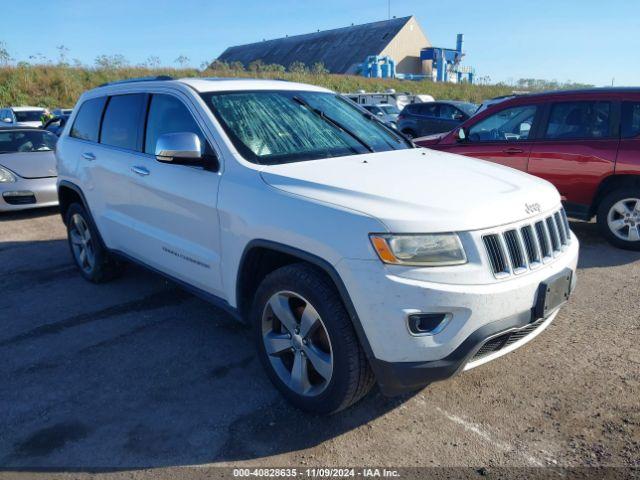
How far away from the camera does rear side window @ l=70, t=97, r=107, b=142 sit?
4.96 m

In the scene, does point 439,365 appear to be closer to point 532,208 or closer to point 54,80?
point 532,208

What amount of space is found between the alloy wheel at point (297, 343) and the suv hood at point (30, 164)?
677 cm

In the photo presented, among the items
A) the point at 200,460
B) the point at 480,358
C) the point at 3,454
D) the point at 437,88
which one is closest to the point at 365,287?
the point at 480,358

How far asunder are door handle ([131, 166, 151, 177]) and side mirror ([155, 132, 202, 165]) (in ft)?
2.15

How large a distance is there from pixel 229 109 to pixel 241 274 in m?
1.18

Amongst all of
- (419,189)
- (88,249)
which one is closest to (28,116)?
(88,249)

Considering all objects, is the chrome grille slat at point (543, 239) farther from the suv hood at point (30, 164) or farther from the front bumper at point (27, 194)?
the suv hood at point (30, 164)

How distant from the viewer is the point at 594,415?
2.96 metres

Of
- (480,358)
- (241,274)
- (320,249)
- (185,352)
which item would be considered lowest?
(185,352)

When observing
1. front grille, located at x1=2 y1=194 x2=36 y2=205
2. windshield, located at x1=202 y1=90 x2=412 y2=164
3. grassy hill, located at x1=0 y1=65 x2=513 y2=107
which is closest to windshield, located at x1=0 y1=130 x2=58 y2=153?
front grille, located at x1=2 y1=194 x2=36 y2=205

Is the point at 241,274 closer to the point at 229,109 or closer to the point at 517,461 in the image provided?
the point at 229,109

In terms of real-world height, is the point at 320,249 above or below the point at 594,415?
above

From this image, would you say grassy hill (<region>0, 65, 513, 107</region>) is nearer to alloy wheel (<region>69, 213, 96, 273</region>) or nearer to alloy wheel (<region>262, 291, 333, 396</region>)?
alloy wheel (<region>69, 213, 96, 273</region>)

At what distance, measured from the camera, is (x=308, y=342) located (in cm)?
292
